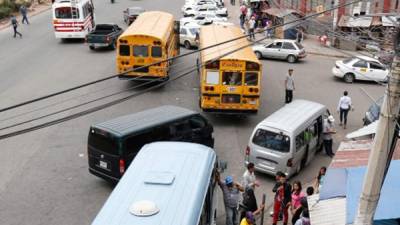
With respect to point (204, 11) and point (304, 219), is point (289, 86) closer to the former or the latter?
point (304, 219)

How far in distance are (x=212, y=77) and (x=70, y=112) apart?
5567 millimetres

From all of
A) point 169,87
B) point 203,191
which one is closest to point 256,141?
point 203,191

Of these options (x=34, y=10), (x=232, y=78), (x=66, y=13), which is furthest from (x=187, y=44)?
(x=34, y=10)

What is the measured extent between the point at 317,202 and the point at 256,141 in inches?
193

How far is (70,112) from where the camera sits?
20156 millimetres

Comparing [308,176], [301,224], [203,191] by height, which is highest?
[203,191]

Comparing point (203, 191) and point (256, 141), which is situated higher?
point (203, 191)

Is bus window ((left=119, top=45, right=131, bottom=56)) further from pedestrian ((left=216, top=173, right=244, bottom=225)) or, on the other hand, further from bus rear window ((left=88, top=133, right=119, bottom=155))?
pedestrian ((left=216, top=173, right=244, bottom=225))

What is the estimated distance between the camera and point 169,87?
24.3 meters

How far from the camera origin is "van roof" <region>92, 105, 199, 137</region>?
13.7 m

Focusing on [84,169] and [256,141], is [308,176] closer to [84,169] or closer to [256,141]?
[256,141]

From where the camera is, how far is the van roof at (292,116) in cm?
1490

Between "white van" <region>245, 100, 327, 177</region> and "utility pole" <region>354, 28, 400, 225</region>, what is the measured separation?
7.90 m

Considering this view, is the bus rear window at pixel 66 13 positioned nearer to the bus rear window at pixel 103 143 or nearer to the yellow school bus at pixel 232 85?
the yellow school bus at pixel 232 85
